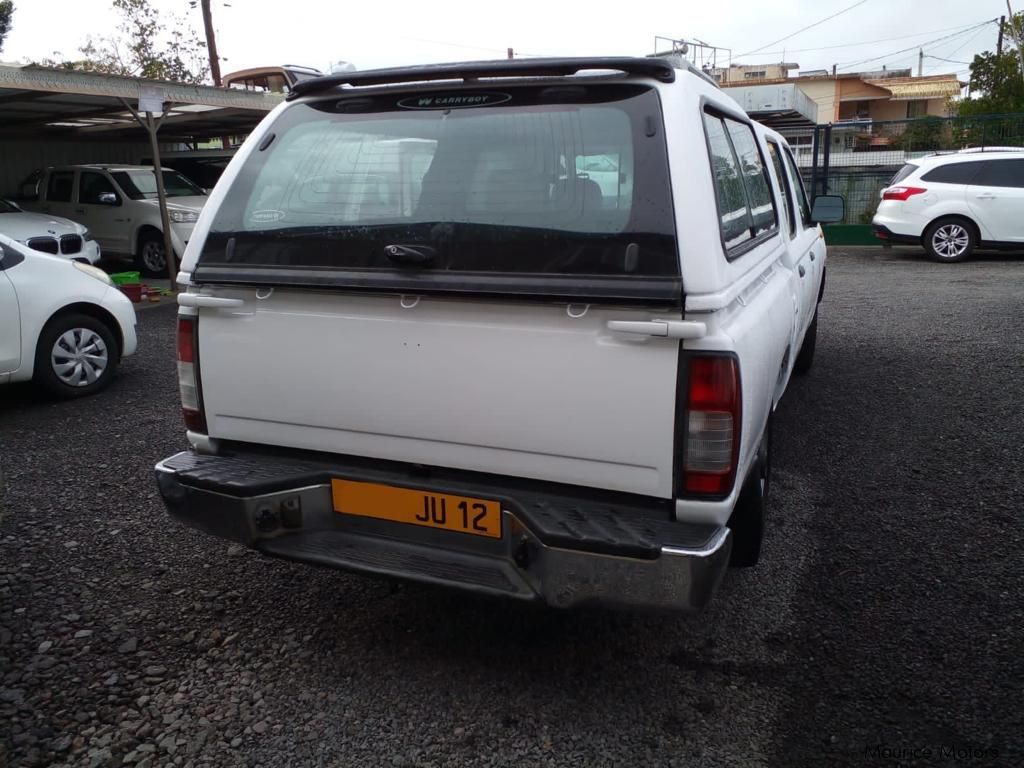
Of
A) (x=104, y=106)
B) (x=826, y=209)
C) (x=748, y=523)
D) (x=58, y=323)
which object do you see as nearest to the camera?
(x=748, y=523)

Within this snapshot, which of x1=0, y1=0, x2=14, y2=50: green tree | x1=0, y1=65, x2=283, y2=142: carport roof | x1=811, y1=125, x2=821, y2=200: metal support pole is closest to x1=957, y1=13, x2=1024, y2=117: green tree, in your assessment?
x1=811, y1=125, x2=821, y2=200: metal support pole

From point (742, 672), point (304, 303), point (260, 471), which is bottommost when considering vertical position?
point (742, 672)

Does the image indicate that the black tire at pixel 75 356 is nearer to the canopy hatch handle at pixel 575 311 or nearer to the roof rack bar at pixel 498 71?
the roof rack bar at pixel 498 71

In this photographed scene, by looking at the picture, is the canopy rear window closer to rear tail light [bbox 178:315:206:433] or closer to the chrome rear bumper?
rear tail light [bbox 178:315:206:433]

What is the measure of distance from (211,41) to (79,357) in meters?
22.9

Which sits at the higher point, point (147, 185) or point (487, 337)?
point (147, 185)

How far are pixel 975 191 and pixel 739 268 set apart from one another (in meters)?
12.6

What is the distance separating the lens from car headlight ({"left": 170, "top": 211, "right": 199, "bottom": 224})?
13258 millimetres

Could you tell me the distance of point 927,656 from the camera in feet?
9.52

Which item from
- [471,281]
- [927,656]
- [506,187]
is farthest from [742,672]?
[506,187]

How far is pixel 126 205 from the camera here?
45.3ft

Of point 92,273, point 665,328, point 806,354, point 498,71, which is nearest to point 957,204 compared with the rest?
point 806,354

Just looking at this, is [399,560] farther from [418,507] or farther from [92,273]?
[92,273]

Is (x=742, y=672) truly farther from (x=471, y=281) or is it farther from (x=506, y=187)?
(x=506, y=187)
